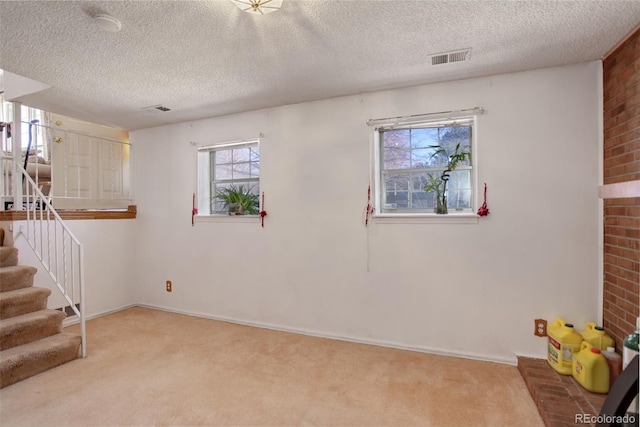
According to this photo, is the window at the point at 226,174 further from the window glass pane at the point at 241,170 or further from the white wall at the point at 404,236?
the white wall at the point at 404,236

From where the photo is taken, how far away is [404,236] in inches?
108

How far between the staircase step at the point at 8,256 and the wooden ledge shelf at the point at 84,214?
31cm

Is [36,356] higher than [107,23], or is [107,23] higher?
[107,23]

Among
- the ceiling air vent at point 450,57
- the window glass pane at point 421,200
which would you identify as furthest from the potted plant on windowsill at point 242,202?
the ceiling air vent at point 450,57

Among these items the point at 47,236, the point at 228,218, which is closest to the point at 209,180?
the point at 228,218

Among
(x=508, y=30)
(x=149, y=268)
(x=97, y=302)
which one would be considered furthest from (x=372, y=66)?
(x=97, y=302)

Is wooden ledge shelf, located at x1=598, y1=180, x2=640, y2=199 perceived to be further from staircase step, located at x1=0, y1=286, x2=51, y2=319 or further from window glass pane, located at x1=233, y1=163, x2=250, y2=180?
staircase step, located at x1=0, y1=286, x2=51, y2=319

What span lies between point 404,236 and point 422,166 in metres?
0.64

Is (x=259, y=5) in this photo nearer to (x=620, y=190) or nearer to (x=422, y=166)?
(x=422, y=166)

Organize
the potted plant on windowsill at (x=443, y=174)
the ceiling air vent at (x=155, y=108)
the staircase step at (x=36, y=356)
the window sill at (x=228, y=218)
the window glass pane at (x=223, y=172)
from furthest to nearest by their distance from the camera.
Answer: the window glass pane at (x=223, y=172), the window sill at (x=228, y=218), the ceiling air vent at (x=155, y=108), the potted plant on windowsill at (x=443, y=174), the staircase step at (x=36, y=356)

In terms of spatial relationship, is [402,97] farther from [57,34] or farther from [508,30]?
[57,34]

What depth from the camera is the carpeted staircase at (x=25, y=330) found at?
2.20 m

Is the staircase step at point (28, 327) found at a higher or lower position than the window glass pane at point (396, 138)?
lower

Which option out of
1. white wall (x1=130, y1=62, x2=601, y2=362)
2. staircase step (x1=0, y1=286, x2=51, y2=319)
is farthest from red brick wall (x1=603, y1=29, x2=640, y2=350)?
staircase step (x1=0, y1=286, x2=51, y2=319)
